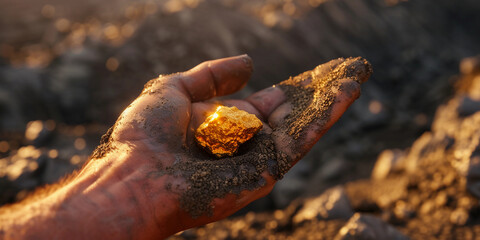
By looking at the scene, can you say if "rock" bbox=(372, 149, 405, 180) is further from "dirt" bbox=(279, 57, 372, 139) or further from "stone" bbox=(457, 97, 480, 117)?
"dirt" bbox=(279, 57, 372, 139)

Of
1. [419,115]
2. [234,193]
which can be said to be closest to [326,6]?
[419,115]

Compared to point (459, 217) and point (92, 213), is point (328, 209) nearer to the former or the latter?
point (459, 217)

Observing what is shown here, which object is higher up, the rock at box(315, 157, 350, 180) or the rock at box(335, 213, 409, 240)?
the rock at box(335, 213, 409, 240)

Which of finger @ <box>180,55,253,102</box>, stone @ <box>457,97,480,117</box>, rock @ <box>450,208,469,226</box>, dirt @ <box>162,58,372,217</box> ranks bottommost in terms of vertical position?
rock @ <box>450,208,469,226</box>

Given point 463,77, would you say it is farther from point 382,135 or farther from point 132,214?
point 132,214

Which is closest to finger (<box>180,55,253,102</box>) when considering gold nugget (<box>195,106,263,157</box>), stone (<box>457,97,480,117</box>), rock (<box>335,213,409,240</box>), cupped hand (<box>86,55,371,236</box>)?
cupped hand (<box>86,55,371,236</box>)
